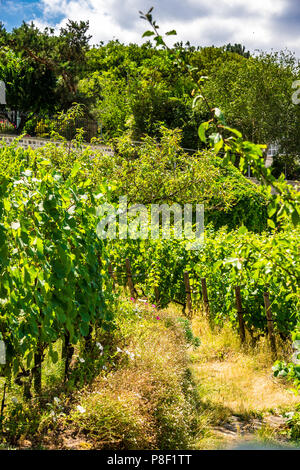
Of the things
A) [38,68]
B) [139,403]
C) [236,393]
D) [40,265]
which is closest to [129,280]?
[236,393]

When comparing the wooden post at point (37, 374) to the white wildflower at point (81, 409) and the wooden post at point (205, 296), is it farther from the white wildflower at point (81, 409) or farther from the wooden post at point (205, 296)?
the wooden post at point (205, 296)

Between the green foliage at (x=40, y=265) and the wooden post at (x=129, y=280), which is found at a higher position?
the green foliage at (x=40, y=265)

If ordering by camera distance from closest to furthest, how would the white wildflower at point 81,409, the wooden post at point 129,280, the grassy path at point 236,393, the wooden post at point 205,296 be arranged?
1. the white wildflower at point 81,409
2. the grassy path at point 236,393
3. the wooden post at point 205,296
4. the wooden post at point 129,280

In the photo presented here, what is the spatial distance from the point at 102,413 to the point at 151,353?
1228 mm

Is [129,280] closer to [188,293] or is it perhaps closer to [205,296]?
[188,293]

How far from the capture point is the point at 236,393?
18.3ft

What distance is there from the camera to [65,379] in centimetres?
425

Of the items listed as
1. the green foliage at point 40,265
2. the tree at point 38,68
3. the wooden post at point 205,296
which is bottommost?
the wooden post at point 205,296

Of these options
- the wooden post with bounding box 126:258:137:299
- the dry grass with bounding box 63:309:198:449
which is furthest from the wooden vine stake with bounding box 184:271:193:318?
the dry grass with bounding box 63:309:198:449

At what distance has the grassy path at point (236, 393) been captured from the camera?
4.61 m

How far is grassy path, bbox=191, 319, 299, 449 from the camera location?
15.1 ft

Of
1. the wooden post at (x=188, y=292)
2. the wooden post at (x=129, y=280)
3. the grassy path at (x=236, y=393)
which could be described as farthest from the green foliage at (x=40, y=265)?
the wooden post at (x=129, y=280)

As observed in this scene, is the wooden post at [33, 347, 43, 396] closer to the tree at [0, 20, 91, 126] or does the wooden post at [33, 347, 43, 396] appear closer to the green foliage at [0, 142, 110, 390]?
the green foliage at [0, 142, 110, 390]
